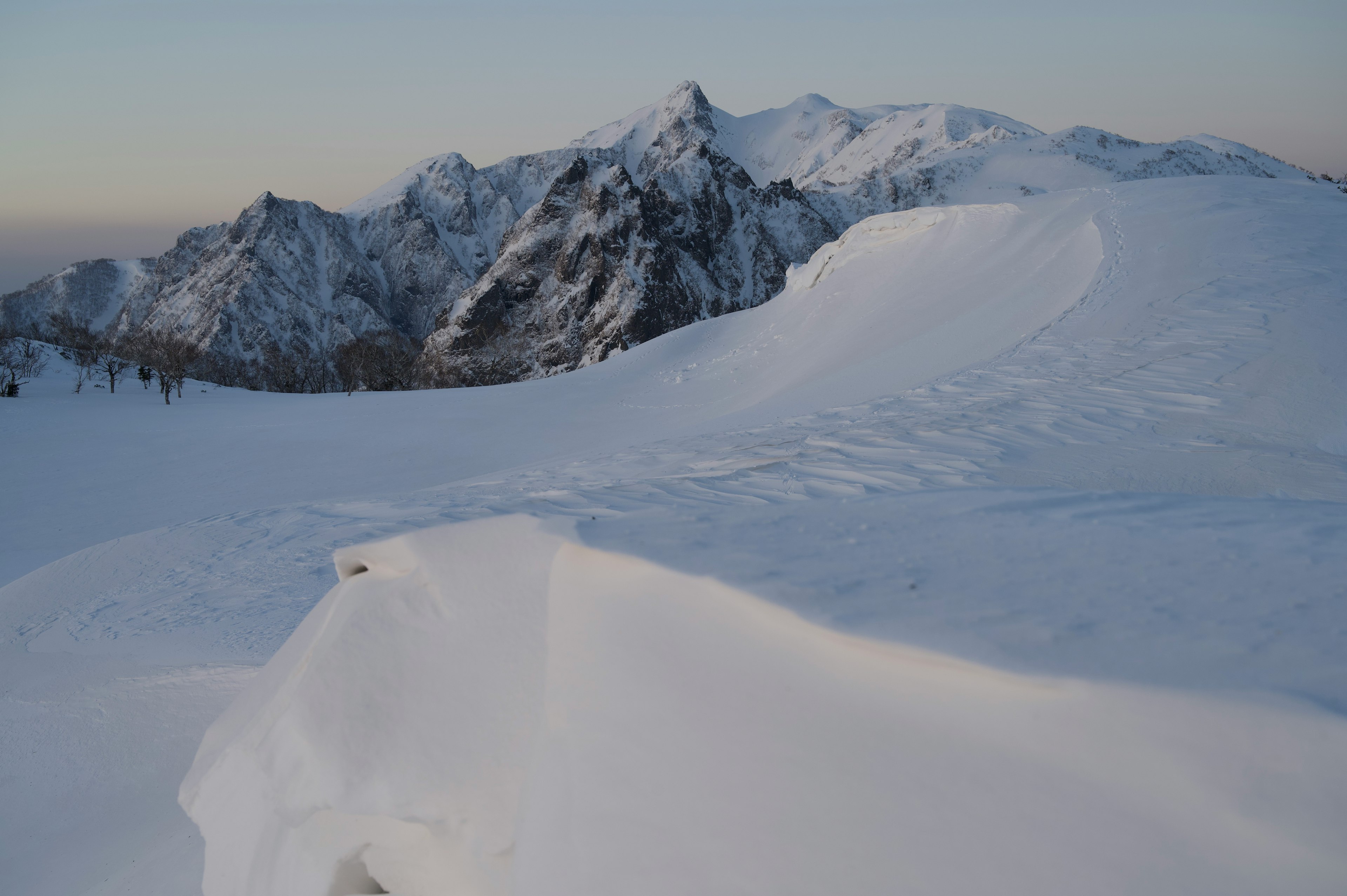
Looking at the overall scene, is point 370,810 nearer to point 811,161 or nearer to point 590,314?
point 590,314

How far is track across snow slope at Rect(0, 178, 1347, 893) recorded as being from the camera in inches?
71.0

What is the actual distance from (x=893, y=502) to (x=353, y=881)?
81.6 inches

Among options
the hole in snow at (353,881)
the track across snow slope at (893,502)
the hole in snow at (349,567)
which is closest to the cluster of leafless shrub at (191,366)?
the track across snow slope at (893,502)

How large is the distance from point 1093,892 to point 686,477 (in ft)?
8.76

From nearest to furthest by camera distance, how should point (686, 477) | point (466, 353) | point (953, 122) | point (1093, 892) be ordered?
point (1093, 892), point (686, 477), point (466, 353), point (953, 122)

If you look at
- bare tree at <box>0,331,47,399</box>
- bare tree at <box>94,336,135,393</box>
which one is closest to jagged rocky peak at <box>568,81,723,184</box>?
bare tree at <box>94,336,135,393</box>

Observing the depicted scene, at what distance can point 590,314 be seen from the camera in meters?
77.1

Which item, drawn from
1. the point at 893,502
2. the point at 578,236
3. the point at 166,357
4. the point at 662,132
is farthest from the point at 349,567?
the point at 662,132

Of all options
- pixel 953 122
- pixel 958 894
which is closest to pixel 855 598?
pixel 958 894

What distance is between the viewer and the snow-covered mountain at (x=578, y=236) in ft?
253

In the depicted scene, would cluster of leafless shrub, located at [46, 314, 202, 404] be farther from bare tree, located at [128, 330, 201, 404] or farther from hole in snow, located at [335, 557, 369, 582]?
hole in snow, located at [335, 557, 369, 582]

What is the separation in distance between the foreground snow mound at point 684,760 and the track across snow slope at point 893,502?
0.11m

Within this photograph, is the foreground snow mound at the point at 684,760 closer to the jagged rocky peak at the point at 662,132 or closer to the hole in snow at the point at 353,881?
the hole in snow at the point at 353,881

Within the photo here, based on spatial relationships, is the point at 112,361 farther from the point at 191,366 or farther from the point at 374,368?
the point at 191,366
